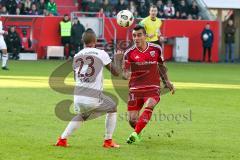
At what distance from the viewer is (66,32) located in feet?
139

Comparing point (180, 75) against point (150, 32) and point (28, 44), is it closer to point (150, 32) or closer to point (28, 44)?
point (150, 32)

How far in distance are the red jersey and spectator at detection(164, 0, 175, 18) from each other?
31995 mm

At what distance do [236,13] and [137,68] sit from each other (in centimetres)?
3553

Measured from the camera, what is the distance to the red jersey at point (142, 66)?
13.4 meters

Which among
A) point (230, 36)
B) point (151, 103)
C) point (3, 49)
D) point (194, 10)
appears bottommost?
point (230, 36)

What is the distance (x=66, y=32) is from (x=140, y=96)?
29.1m

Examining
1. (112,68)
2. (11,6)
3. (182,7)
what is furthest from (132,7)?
(112,68)

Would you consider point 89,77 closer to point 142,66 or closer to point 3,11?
point 142,66

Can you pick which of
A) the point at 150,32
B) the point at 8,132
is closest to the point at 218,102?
the point at 150,32

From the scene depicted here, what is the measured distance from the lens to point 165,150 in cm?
1222

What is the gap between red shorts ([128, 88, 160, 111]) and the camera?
43.7 feet

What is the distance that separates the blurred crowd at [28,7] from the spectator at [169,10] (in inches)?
261

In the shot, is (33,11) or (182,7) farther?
(182,7)

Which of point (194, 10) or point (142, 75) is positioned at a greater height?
point (142, 75)
